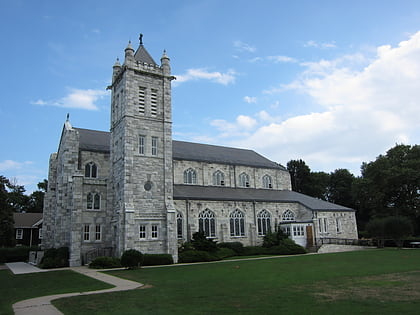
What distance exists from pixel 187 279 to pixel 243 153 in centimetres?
3409

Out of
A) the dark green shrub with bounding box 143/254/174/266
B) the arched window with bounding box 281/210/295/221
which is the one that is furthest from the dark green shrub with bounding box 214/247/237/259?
the arched window with bounding box 281/210/295/221

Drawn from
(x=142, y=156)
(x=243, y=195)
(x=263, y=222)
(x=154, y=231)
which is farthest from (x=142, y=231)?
(x=263, y=222)

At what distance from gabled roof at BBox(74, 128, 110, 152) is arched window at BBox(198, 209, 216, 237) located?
12127 mm

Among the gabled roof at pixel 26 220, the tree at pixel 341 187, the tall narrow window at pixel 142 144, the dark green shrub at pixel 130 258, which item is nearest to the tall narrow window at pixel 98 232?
the tall narrow window at pixel 142 144

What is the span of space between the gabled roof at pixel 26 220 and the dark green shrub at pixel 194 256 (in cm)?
3216

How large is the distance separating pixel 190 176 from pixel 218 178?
408 cm

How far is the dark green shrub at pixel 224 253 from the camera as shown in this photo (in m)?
31.5

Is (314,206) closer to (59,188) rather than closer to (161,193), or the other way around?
(161,193)

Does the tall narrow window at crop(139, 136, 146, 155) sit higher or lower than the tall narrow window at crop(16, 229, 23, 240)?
higher

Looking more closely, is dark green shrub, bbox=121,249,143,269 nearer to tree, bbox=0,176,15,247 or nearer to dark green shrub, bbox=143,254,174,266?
dark green shrub, bbox=143,254,174,266

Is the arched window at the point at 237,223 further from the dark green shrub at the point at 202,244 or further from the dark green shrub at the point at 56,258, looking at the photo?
the dark green shrub at the point at 56,258

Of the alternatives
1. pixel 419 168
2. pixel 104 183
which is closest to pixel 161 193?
pixel 104 183

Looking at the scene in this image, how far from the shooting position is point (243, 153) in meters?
50.3

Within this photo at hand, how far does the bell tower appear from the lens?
29453 millimetres
